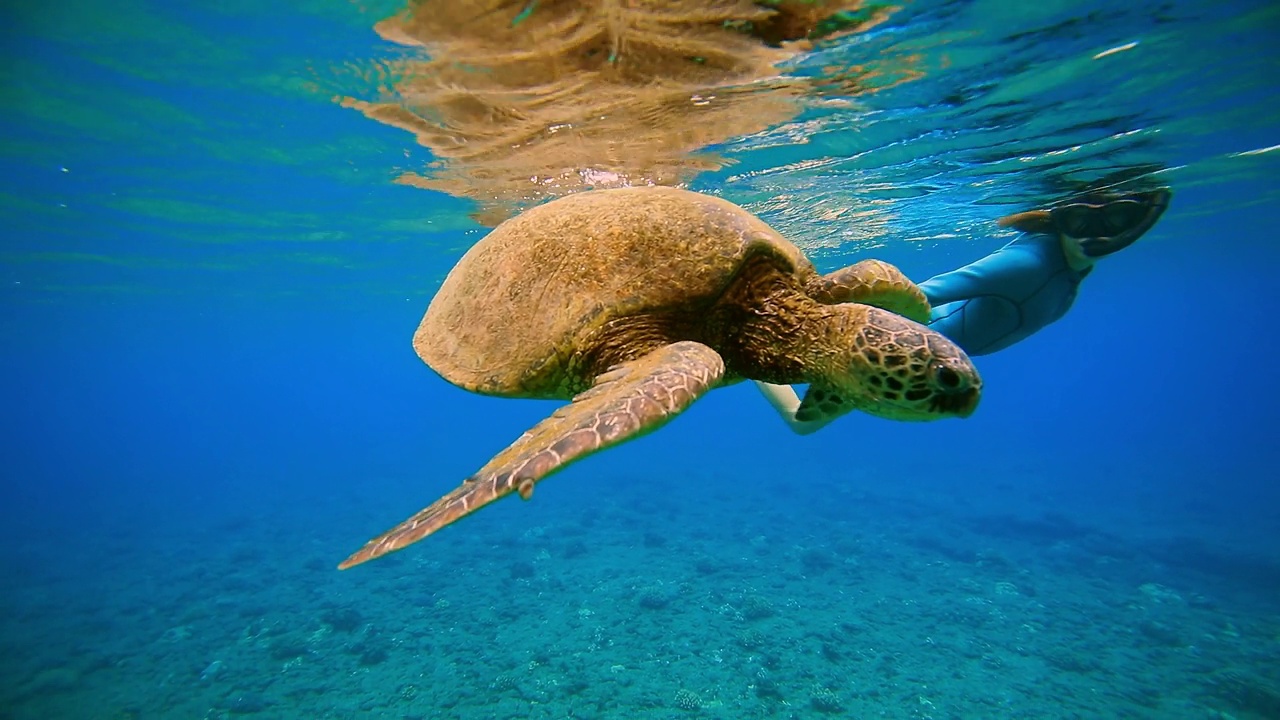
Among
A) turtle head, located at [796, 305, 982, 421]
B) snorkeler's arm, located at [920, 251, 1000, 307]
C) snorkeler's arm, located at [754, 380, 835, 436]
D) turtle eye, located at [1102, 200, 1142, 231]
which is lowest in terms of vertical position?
snorkeler's arm, located at [754, 380, 835, 436]

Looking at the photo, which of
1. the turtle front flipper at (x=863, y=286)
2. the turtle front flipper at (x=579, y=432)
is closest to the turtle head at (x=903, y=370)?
the turtle front flipper at (x=863, y=286)

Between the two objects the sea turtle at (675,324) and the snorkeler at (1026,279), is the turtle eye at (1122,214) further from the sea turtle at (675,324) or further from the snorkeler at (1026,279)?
the sea turtle at (675,324)

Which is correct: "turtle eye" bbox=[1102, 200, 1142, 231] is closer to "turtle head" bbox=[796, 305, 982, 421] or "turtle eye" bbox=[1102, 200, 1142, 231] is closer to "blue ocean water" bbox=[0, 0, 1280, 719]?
"blue ocean water" bbox=[0, 0, 1280, 719]

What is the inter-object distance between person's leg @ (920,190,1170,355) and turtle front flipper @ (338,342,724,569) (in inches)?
189

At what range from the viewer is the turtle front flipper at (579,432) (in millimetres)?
2172

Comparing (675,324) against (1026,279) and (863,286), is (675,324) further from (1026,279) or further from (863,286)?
(1026,279)

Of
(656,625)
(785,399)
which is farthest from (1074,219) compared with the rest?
(656,625)

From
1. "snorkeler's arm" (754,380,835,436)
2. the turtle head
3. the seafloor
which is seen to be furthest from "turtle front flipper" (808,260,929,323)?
the seafloor

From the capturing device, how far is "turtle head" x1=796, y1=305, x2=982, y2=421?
10.1 ft

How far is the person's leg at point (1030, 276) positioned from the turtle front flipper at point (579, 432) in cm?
479

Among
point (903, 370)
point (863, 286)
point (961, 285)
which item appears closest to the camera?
point (903, 370)

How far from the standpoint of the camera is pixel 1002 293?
656cm

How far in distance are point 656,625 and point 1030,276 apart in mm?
8608

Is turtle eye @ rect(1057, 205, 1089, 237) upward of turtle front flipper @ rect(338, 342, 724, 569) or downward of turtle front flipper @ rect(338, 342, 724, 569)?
upward
